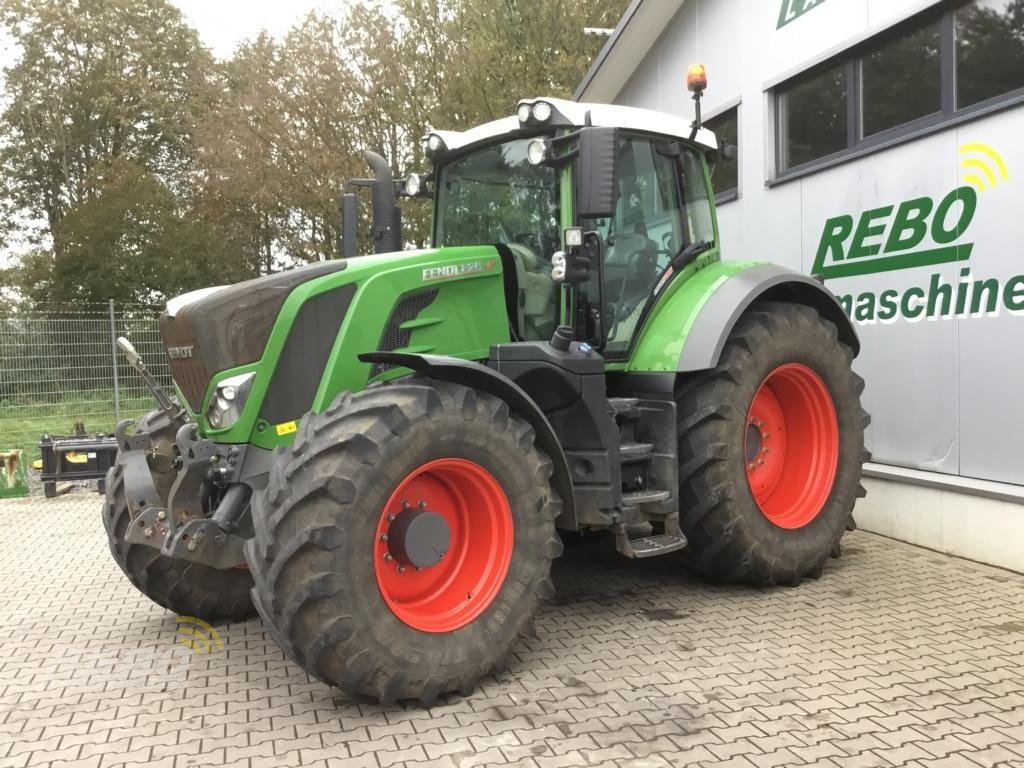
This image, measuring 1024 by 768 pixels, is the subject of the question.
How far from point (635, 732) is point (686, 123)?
3376 millimetres

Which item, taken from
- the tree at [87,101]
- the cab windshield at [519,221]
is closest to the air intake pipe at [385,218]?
the cab windshield at [519,221]

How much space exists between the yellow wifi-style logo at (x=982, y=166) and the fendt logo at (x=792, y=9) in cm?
217

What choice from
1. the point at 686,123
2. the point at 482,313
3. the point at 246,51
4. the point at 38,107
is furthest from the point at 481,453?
the point at 38,107

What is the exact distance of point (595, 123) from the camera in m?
4.37

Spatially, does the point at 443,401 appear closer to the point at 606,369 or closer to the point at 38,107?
the point at 606,369

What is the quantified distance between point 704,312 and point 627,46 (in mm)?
6314

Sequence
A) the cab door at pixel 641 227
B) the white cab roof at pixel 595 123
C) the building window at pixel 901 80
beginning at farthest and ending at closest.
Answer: the building window at pixel 901 80 → the cab door at pixel 641 227 → the white cab roof at pixel 595 123

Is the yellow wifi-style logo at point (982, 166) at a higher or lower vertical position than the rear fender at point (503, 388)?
higher

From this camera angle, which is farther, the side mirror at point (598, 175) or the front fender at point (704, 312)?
the front fender at point (704, 312)

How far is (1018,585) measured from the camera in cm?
474

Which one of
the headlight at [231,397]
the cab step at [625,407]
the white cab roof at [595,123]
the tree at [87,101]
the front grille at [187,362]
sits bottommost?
the cab step at [625,407]

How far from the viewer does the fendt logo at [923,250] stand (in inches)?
201

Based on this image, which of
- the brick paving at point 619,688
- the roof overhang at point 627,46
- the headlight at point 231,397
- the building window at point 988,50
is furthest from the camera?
the roof overhang at point 627,46

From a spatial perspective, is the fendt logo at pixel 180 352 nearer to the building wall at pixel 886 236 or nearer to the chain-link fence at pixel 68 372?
the building wall at pixel 886 236
